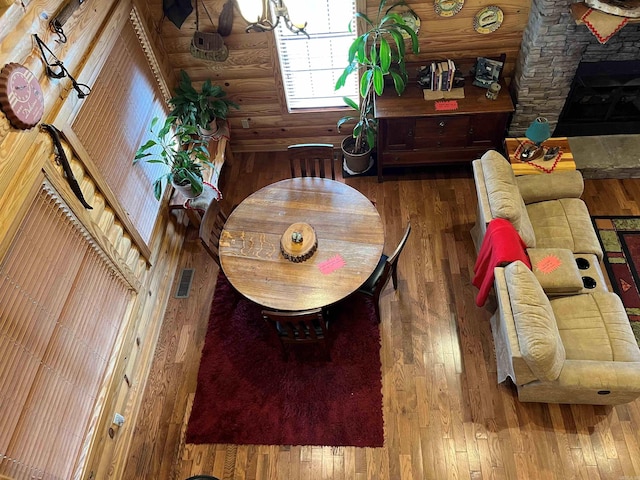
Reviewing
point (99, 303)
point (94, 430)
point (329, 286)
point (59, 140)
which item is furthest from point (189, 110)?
point (94, 430)

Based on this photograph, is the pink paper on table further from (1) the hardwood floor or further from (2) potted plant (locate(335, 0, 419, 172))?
(2) potted plant (locate(335, 0, 419, 172))

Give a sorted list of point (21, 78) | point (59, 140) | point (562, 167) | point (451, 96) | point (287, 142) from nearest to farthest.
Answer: point (21, 78), point (59, 140), point (562, 167), point (451, 96), point (287, 142)

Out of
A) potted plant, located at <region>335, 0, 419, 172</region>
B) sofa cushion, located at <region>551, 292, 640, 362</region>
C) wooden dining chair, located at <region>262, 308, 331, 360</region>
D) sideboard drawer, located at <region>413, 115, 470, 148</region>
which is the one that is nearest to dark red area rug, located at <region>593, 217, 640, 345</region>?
sofa cushion, located at <region>551, 292, 640, 362</region>

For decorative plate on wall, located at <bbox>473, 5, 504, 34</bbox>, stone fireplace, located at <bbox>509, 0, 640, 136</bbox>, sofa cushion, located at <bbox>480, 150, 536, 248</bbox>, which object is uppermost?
decorative plate on wall, located at <bbox>473, 5, 504, 34</bbox>

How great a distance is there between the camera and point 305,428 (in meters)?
2.99

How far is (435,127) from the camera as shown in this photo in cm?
377

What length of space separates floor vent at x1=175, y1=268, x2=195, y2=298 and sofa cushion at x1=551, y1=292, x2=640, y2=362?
2755 millimetres

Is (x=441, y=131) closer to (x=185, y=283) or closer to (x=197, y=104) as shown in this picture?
(x=197, y=104)

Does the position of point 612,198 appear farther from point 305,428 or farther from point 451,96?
point 305,428

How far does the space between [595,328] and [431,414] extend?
116 cm

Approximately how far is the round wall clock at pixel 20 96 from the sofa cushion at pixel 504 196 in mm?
2636

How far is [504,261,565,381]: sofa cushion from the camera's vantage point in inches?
90.5

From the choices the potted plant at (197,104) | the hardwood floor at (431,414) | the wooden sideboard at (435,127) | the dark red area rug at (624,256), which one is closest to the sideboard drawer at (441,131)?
the wooden sideboard at (435,127)

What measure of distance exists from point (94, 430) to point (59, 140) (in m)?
1.69
